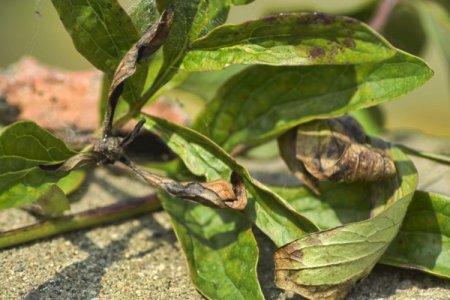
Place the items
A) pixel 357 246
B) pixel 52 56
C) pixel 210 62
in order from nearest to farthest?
pixel 357 246 → pixel 210 62 → pixel 52 56

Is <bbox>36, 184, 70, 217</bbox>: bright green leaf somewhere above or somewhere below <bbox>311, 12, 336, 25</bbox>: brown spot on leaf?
below

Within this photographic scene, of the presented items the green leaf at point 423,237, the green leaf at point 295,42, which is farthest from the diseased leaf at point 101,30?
the green leaf at point 423,237

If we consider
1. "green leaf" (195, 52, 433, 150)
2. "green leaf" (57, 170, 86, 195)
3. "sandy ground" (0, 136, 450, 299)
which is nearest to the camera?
"sandy ground" (0, 136, 450, 299)

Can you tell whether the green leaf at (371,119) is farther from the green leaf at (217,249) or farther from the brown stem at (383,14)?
the green leaf at (217,249)

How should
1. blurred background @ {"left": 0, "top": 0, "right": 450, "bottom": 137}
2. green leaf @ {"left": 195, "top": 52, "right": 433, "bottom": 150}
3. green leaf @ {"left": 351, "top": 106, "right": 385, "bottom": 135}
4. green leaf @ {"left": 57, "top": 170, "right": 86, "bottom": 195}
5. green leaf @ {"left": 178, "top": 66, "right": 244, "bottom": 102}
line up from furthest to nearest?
blurred background @ {"left": 0, "top": 0, "right": 450, "bottom": 137}, green leaf @ {"left": 351, "top": 106, "right": 385, "bottom": 135}, green leaf @ {"left": 178, "top": 66, "right": 244, "bottom": 102}, green leaf @ {"left": 57, "top": 170, "right": 86, "bottom": 195}, green leaf @ {"left": 195, "top": 52, "right": 433, "bottom": 150}

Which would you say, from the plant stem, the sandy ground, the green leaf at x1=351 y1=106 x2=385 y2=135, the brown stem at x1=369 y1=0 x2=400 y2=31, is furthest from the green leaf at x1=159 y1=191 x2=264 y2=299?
the brown stem at x1=369 y1=0 x2=400 y2=31

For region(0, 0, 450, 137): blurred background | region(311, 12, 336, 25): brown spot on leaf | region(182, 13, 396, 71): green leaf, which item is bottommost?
region(0, 0, 450, 137): blurred background

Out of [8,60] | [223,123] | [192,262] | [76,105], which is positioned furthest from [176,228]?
[8,60]

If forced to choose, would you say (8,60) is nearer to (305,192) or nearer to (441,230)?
(305,192)

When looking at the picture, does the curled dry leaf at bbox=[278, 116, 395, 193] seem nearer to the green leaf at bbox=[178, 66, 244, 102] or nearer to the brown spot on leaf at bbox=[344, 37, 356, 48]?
the brown spot on leaf at bbox=[344, 37, 356, 48]
